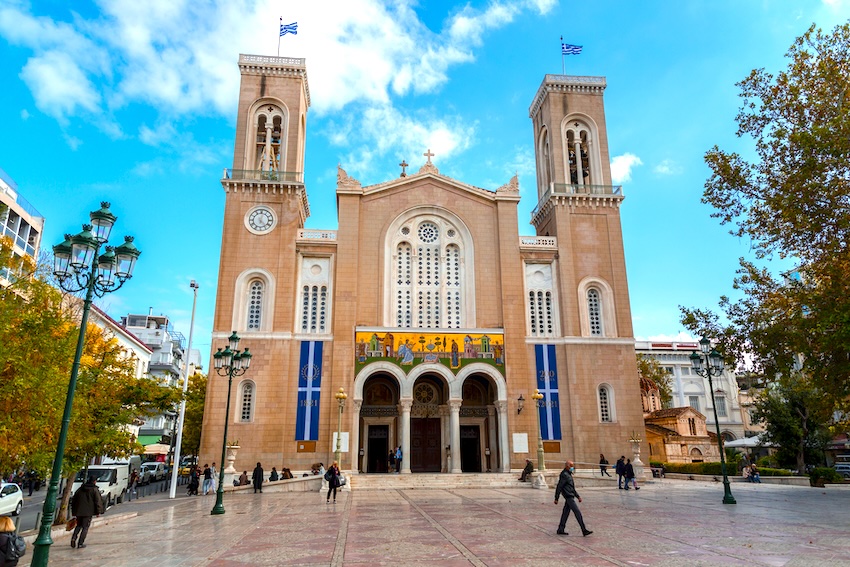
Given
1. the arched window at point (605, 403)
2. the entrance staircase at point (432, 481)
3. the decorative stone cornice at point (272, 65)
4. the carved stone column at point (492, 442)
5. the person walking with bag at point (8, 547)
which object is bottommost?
the entrance staircase at point (432, 481)

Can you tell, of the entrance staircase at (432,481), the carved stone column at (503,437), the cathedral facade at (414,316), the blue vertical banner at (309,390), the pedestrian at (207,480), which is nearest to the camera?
the entrance staircase at (432,481)

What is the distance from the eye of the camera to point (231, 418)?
3041 cm

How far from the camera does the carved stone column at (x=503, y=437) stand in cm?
3173

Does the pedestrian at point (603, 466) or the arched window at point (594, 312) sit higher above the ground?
the arched window at point (594, 312)

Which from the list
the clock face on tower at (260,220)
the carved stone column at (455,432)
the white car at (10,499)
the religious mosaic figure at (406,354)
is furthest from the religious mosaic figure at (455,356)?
the white car at (10,499)

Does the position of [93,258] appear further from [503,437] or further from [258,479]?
[503,437]

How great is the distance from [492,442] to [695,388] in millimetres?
39903

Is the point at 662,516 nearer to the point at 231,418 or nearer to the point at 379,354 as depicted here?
the point at 379,354

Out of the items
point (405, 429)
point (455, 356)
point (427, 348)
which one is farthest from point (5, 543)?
point (455, 356)

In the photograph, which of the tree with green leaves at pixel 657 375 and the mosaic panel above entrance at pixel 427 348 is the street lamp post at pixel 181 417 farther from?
the tree with green leaves at pixel 657 375

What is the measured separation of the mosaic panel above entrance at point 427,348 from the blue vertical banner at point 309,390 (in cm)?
217

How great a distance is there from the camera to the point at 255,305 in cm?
3297

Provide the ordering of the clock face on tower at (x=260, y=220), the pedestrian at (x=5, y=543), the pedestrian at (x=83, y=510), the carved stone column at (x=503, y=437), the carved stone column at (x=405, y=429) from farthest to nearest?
the clock face on tower at (x=260, y=220), the carved stone column at (x=503, y=437), the carved stone column at (x=405, y=429), the pedestrian at (x=83, y=510), the pedestrian at (x=5, y=543)

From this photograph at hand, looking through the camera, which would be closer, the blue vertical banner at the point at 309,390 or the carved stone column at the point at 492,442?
the blue vertical banner at the point at 309,390
